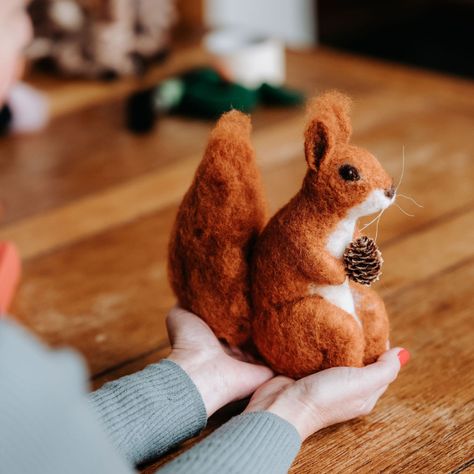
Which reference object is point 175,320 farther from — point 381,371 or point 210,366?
point 381,371

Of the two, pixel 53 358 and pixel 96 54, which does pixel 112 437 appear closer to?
pixel 53 358

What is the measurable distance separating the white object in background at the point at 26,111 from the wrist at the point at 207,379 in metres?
0.94

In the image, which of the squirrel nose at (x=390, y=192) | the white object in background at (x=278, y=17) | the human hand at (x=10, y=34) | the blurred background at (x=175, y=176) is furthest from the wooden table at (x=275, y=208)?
the white object in background at (x=278, y=17)

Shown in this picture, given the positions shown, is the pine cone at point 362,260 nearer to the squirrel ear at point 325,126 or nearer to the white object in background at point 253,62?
the squirrel ear at point 325,126

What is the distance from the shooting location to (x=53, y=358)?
0.45 m

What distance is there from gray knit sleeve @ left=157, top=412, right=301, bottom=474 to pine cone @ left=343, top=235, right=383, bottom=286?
5.2 inches

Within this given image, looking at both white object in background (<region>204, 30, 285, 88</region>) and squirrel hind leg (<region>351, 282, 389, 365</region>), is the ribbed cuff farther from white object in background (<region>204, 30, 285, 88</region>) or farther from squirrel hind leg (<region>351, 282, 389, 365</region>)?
white object in background (<region>204, 30, 285, 88</region>)

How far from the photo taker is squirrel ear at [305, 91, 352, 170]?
1.95 ft

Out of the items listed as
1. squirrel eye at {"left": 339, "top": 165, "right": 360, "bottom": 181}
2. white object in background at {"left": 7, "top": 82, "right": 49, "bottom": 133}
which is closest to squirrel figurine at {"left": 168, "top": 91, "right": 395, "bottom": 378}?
squirrel eye at {"left": 339, "top": 165, "right": 360, "bottom": 181}

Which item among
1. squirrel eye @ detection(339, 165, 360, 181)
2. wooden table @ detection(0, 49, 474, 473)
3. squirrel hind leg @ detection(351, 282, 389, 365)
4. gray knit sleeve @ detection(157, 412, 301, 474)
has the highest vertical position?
squirrel eye @ detection(339, 165, 360, 181)

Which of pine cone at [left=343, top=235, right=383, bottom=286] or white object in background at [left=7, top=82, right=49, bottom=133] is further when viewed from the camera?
white object in background at [left=7, top=82, right=49, bottom=133]

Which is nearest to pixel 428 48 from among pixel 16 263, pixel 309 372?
pixel 16 263

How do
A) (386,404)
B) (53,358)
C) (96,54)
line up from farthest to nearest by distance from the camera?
(96,54)
(386,404)
(53,358)

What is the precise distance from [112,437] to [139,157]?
32.0 inches
